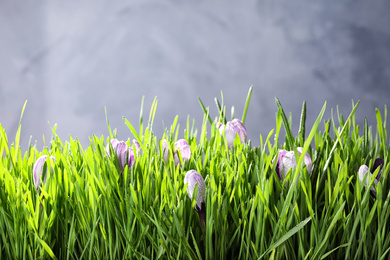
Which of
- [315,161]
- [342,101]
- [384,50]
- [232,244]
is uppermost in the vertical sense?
[384,50]

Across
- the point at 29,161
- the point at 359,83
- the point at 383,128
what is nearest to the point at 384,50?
the point at 359,83

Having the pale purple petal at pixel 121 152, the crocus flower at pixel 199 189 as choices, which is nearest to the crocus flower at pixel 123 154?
the pale purple petal at pixel 121 152

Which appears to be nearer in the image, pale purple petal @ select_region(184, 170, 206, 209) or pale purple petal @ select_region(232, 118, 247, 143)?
pale purple petal @ select_region(184, 170, 206, 209)

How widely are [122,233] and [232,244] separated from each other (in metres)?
0.12

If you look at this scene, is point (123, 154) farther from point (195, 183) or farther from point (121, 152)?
point (195, 183)

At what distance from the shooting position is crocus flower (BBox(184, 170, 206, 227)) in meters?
0.44

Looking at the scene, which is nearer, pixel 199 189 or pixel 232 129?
pixel 199 189

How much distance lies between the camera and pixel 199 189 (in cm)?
44

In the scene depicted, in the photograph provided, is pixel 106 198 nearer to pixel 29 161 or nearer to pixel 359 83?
pixel 29 161

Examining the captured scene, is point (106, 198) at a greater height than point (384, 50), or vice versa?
point (384, 50)

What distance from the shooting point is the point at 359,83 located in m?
3.33

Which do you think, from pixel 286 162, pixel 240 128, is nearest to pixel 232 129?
pixel 240 128

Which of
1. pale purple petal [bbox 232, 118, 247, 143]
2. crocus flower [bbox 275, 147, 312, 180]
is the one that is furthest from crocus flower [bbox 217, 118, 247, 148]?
crocus flower [bbox 275, 147, 312, 180]

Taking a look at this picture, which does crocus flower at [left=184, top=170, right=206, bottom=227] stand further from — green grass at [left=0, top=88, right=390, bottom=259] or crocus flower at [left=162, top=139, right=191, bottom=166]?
crocus flower at [left=162, top=139, right=191, bottom=166]
